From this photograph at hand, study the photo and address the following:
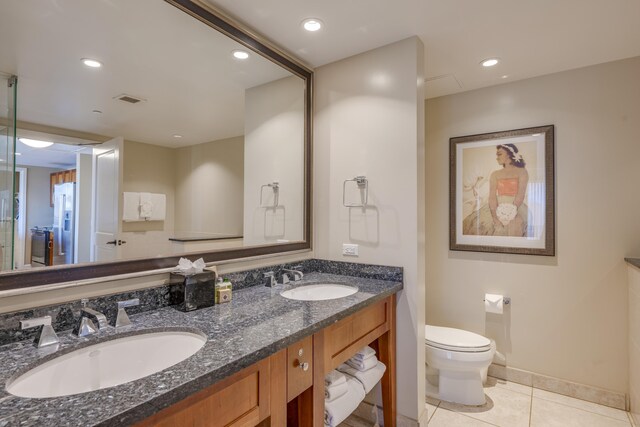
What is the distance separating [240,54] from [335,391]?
1846mm

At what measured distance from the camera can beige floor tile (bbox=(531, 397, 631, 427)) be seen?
2.03 m

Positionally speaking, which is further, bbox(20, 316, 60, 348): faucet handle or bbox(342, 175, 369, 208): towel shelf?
bbox(342, 175, 369, 208): towel shelf

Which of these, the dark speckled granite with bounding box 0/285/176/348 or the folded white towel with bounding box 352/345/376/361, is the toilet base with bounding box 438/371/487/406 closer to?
the folded white towel with bounding box 352/345/376/361

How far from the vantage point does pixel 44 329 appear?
1.04 m

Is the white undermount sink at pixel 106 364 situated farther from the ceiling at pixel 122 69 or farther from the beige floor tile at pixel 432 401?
the beige floor tile at pixel 432 401

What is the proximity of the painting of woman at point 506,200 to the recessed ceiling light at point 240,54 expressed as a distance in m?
1.98

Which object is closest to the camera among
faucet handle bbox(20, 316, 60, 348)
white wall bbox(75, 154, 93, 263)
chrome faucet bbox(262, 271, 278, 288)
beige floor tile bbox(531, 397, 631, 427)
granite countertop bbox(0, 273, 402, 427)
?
granite countertop bbox(0, 273, 402, 427)

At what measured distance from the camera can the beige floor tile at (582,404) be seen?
212cm

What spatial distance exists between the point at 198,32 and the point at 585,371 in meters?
3.22

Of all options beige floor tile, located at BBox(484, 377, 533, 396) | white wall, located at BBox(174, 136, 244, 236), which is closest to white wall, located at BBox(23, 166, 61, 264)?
white wall, located at BBox(174, 136, 244, 236)

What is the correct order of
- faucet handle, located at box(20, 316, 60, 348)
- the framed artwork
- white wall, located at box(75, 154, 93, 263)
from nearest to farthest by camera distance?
A: faucet handle, located at box(20, 316, 60, 348) < white wall, located at box(75, 154, 93, 263) < the framed artwork

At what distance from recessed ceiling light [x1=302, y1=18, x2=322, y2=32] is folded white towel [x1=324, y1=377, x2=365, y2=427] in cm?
190

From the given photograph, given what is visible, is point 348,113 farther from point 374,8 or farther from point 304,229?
point 304,229

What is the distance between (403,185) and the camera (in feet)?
6.41
